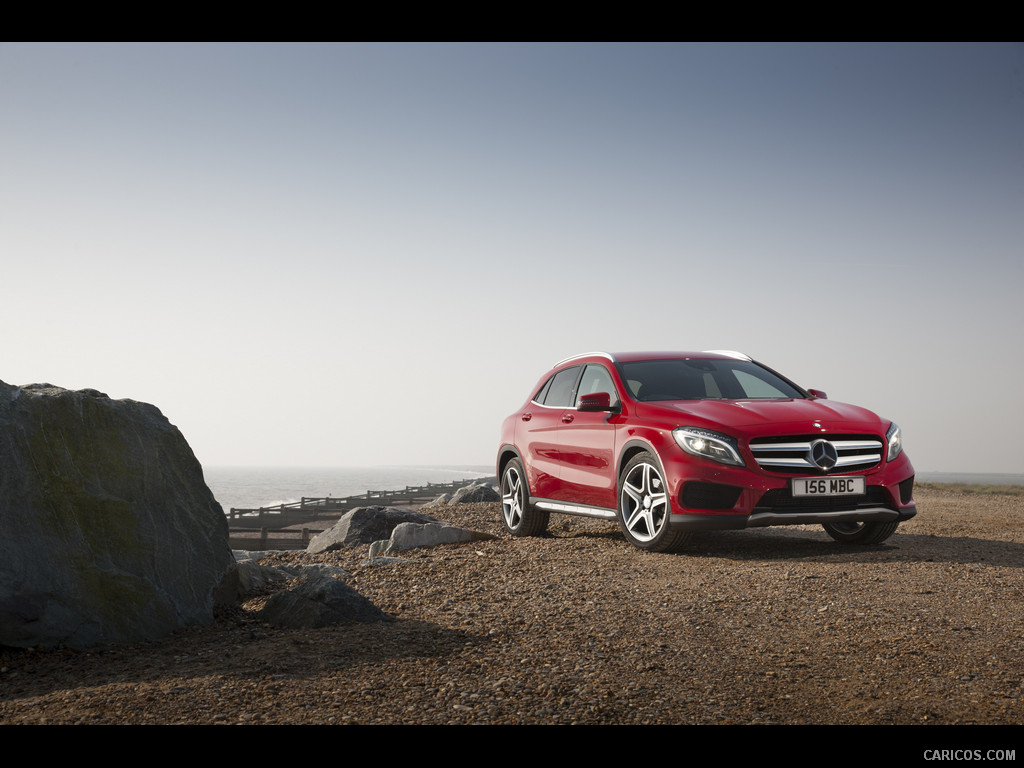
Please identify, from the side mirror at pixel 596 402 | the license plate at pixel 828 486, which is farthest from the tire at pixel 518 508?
the license plate at pixel 828 486

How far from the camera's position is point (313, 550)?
10094 mm

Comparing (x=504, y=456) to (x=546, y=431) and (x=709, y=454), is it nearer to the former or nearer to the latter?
(x=546, y=431)

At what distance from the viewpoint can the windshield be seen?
8336mm

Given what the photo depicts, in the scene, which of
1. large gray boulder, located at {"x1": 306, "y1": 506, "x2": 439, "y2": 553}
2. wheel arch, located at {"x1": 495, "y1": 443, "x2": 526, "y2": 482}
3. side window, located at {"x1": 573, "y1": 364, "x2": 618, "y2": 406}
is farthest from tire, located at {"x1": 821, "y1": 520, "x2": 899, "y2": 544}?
large gray boulder, located at {"x1": 306, "y1": 506, "x2": 439, "y2": 553}

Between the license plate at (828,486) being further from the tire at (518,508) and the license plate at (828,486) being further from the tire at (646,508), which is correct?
the tire at (518,508)

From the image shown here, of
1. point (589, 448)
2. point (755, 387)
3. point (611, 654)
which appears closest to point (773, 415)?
point (755, 387)

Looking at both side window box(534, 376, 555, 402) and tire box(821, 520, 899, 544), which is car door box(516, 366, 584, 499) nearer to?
side window box(534, 376, 555, 402)

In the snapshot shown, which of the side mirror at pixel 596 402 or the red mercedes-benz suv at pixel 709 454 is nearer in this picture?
the red mercedes-benz suv at pixel 709 454

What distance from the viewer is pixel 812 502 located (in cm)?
707

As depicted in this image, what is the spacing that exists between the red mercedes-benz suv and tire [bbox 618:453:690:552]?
11 mm

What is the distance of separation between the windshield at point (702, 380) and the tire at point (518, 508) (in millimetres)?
1894

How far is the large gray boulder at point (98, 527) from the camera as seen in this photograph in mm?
5090
